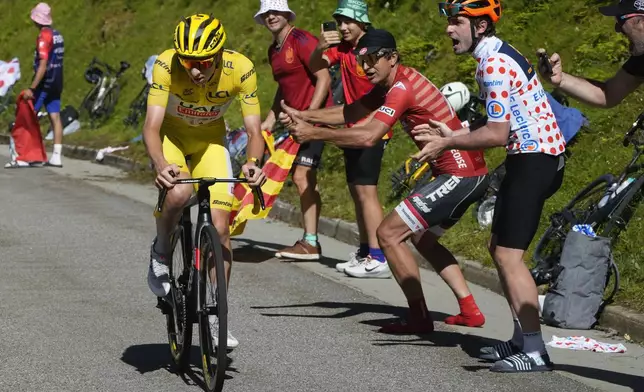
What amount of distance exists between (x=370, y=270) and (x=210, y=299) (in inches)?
163

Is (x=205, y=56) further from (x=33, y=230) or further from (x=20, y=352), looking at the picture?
(x=33, y=230)

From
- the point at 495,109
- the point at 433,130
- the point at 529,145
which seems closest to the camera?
the point at 433,130

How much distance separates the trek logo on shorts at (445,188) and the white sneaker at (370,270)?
8.32 ft

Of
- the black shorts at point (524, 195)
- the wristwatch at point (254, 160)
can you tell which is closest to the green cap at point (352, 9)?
the black shorts at point (524, 195)

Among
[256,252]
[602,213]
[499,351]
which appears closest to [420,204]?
[499,351]

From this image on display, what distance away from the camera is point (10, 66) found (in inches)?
1061

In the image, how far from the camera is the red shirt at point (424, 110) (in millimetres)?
8383

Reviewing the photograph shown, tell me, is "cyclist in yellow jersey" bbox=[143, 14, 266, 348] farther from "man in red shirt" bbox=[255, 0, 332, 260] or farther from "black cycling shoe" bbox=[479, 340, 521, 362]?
"man in red shirt" bbox=[255, 0, 332, 260]

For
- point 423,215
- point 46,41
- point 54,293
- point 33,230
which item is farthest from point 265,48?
point 423,215

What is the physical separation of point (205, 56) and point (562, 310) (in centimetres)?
323

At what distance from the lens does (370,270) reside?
1100cm

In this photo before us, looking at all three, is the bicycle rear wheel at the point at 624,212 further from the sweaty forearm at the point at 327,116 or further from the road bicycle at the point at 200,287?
the road bicycle at the point at 200,287

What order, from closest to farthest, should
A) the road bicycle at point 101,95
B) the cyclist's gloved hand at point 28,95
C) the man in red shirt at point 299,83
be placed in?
1. the man in red shirt at point 299,83
2. the cyclist's gloved hand at point 28,95
3. the road bicycle at point 101,95

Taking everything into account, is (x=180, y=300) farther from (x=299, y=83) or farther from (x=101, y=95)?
(x=101, y=95)
